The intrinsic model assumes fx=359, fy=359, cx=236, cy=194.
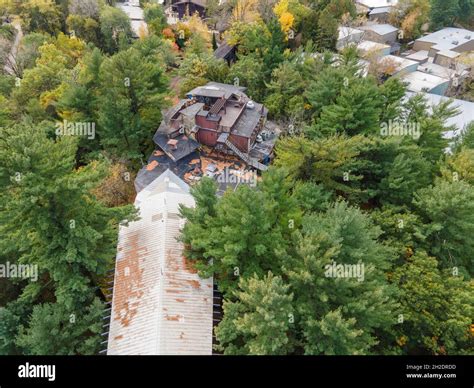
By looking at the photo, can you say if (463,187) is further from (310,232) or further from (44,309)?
(44,309)

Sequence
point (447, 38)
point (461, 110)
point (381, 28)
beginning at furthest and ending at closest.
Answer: point (381, 28), point (447, 38), point (461, 110)

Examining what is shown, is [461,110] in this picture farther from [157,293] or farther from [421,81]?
[157,293]

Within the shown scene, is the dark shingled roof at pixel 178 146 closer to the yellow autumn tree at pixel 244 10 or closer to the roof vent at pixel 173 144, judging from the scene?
the roof vent at pixel 173 144

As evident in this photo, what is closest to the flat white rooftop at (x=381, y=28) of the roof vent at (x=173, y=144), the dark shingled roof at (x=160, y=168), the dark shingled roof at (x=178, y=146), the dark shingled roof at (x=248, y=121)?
the dark shingled roof at (x=248, y=121)

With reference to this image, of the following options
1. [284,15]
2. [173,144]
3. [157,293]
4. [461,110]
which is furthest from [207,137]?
[461,110]

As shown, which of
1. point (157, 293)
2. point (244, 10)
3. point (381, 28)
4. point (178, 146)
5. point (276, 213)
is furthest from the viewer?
point (381, 28)

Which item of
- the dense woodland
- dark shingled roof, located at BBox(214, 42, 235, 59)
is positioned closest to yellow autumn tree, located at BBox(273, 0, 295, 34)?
the dense woodland
